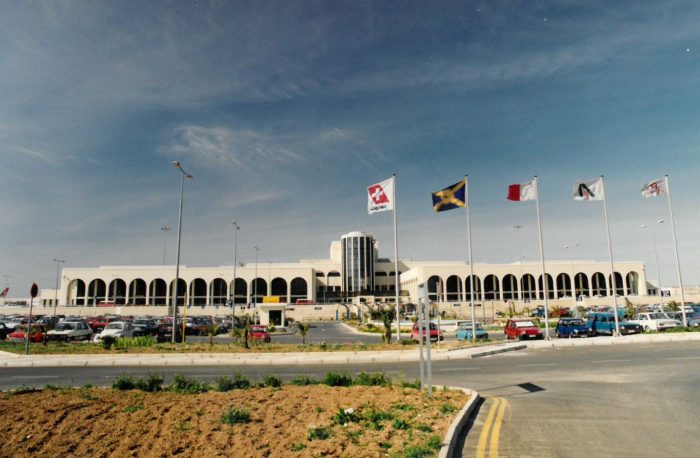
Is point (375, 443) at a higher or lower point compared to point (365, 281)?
lower

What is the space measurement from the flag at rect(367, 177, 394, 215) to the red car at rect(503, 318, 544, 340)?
11847 millimetres

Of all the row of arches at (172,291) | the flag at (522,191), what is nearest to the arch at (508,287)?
the row of arches at (172,291)

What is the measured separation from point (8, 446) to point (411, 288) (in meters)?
106

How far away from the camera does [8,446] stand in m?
7.39

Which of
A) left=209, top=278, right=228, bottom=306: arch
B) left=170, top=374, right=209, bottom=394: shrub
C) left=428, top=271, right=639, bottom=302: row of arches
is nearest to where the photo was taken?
left=170, top=374, right=209, bottom=394: shrub

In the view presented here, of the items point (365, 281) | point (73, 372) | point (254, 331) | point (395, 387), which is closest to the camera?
point (395, 387)

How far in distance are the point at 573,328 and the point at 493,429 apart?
2649cm

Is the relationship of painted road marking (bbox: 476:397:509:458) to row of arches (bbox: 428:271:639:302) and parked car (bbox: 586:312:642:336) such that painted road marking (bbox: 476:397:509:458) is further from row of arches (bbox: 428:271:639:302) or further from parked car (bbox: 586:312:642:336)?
row of arches (bbox: 428:271:639:302)

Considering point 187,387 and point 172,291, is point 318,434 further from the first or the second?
point 172,291

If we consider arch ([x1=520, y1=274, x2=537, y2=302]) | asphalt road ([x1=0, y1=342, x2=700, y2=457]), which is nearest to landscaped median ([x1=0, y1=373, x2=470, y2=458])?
asphalt road ([x1=0, y1=342, x2=700, y2=457])

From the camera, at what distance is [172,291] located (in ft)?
358

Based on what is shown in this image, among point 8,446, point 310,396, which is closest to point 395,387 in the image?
point 310,396

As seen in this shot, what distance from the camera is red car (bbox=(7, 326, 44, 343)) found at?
31.5 metres

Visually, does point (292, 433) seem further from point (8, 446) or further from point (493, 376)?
point (493, 376)
